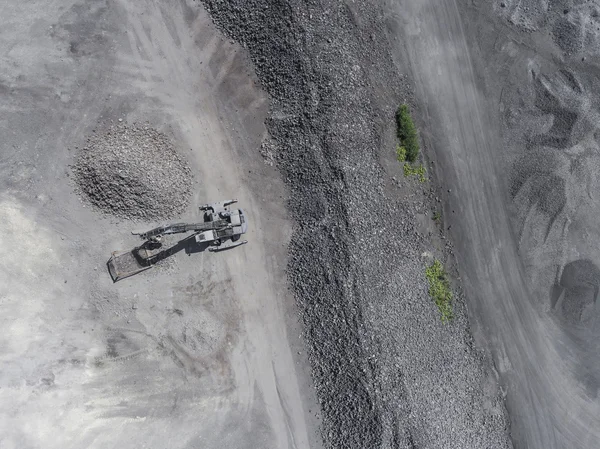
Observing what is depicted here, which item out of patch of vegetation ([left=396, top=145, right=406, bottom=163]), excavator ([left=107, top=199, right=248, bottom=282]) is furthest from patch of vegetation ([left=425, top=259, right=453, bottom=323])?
excavator ([left=107, top=199, right=248, bottom=282])

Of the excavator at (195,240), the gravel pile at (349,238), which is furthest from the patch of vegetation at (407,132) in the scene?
the excavator at (195,240)

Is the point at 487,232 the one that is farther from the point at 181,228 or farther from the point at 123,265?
the point at 123,265

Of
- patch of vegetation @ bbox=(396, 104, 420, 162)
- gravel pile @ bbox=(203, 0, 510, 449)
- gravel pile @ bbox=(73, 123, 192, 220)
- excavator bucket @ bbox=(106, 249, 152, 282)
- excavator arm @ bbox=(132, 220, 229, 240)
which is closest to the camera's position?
excavator arm @ bbox=(132, 220, 229, 240)

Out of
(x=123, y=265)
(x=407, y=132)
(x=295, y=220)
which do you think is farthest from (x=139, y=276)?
(x=407, y=132)

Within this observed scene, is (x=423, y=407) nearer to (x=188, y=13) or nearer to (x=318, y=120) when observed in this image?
(x=318, y=120)

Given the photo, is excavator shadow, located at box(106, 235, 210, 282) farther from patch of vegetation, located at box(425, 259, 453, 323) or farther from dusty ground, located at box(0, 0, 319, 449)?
patch of vegetation, located at box(425, 259, 453, 323)

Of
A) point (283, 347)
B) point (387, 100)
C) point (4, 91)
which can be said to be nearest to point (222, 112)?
point (387, 100)
